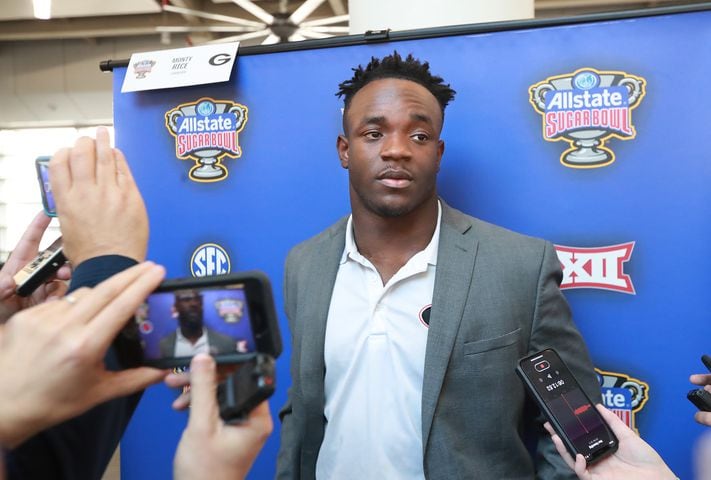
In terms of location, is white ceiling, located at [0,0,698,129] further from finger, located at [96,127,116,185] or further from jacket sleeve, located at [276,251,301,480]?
finger, located at [96,127,116,185]

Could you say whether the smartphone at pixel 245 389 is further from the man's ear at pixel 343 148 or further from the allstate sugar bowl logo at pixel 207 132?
the allstate sugar bowl logo at pixel 207 132

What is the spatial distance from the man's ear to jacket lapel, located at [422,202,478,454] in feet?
1.14

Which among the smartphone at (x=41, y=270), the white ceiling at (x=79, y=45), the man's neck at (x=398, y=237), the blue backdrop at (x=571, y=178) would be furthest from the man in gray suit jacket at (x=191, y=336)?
the white ceiling at (x=79, y=45)

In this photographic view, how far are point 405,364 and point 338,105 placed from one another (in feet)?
2.93

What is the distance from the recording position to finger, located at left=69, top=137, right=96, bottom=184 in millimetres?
757

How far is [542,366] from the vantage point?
141 cm

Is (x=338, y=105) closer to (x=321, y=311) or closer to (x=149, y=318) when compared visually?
(x=321, y=311)

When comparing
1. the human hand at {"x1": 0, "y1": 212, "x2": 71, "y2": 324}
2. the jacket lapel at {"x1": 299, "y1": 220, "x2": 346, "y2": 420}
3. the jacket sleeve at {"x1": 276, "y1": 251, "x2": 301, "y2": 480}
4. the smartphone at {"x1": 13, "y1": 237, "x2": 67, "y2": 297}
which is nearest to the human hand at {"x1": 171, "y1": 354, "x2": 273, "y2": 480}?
the smartphone at {"x1": 13, "y1": 237, "x2": 67, "y2": 297}

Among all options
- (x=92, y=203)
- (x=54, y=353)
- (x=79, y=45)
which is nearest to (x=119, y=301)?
(x=54, y=353)

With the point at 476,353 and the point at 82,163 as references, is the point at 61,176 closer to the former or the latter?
the point at 82,163

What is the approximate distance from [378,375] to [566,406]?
0.45 meters

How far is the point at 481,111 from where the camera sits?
1.89 m

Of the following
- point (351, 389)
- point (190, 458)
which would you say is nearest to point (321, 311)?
point (351, 389)

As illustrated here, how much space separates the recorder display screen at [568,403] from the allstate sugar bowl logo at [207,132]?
1.22 m
